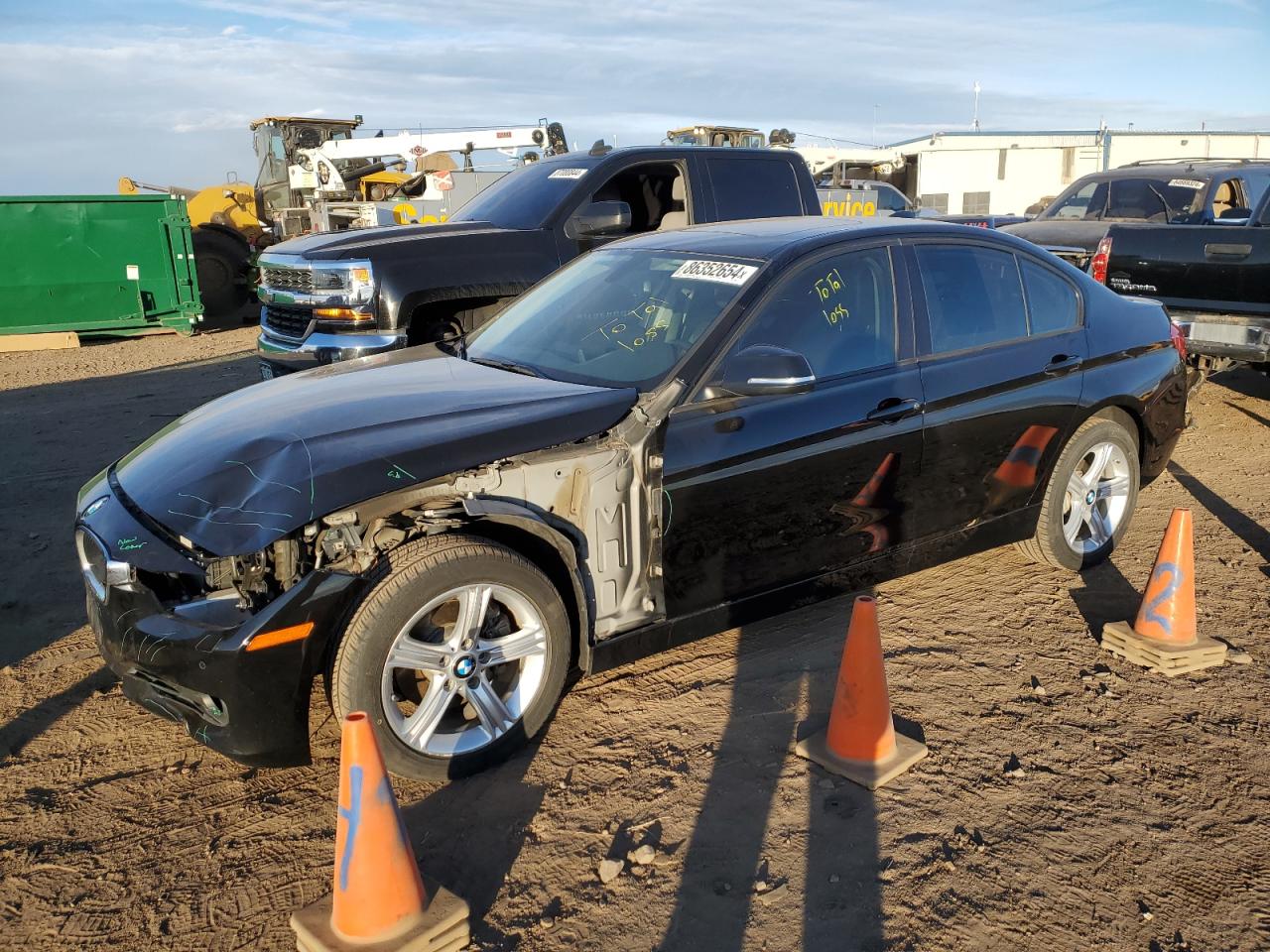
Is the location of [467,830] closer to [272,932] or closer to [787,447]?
[272,932]

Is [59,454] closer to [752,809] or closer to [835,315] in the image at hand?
[835,315]

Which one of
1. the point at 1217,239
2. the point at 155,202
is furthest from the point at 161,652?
the point at 155,202

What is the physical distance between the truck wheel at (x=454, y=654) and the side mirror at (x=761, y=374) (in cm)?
95

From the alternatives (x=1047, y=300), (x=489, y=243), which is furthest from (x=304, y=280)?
(x=1047, y=300)

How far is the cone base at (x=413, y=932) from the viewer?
2.49 m

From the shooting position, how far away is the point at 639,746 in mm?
3494

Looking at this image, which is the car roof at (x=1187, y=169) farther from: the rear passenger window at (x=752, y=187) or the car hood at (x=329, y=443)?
the car hood at (x=329, y=443)

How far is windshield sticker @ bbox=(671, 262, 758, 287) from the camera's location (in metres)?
3.87

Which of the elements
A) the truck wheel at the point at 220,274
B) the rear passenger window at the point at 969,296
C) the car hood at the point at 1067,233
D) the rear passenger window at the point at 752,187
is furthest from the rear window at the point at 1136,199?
the truck wheel at the point at 220,274

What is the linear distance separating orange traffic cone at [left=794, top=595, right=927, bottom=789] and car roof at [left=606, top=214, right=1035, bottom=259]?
4.98ft

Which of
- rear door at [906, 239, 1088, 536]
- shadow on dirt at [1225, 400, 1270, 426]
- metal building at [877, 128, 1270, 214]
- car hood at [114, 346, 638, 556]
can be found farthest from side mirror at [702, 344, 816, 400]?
metal building at [877, 128, 1270, 214]

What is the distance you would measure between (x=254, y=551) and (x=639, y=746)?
4.81 ft

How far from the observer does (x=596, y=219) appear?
727 cm

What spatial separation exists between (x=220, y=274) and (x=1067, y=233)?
1270cm
